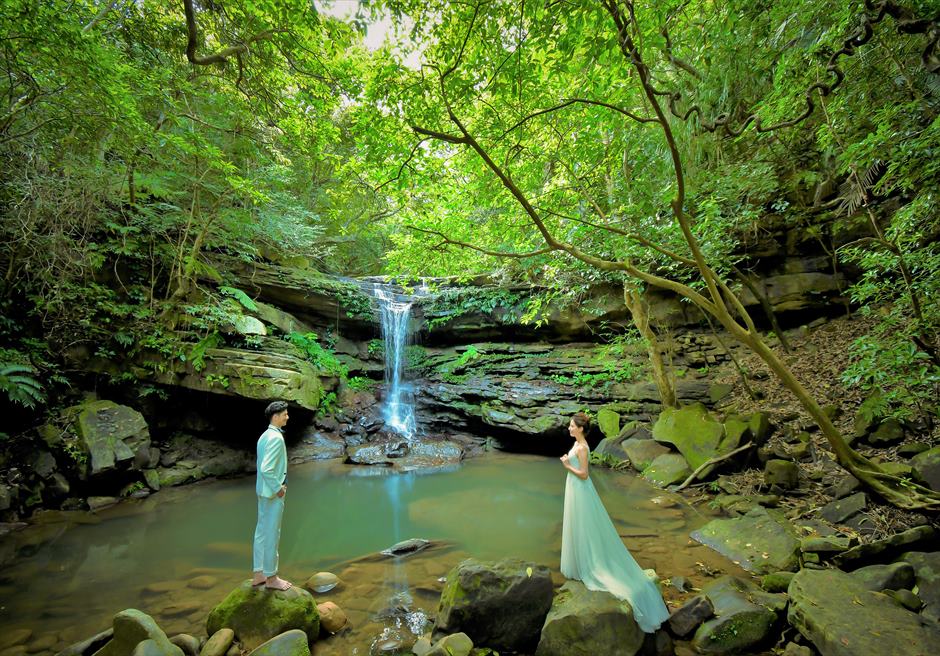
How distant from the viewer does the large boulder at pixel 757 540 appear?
13.2 ft

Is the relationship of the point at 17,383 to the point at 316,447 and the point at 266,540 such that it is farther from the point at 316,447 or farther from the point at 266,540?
the point at 266,540

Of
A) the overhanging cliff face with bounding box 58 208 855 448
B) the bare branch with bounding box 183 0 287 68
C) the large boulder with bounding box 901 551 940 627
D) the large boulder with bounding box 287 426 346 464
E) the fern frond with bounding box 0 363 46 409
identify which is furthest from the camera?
Answer: the large boulder with bounding box 287 426 346 464

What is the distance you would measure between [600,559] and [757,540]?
2.46 meters

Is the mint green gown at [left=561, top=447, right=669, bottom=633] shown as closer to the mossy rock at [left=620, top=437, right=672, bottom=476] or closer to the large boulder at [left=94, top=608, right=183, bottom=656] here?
the large boulder at [left=94, top=608, right=183, bottom=656]

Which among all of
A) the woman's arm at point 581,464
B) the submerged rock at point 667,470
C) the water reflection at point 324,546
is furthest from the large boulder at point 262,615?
the submerged rock at point 667,470

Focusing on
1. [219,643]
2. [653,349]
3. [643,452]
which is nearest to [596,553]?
[219,643]

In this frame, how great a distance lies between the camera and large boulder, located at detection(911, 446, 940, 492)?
419 cm

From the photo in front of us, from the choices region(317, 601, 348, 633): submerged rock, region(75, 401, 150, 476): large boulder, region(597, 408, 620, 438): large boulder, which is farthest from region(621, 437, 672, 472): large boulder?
region(75, 401, 150, 476): large boulder

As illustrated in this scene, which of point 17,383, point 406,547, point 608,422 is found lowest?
point 406,547

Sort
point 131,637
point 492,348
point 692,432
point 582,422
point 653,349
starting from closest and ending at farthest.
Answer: point 131,637 → point 582,422 → point 692,432 → point 653,349 → point 492,348

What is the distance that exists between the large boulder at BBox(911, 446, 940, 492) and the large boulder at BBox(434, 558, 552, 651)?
4478 millimetres

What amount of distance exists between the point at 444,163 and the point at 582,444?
3931mm

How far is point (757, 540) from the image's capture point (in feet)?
14.5

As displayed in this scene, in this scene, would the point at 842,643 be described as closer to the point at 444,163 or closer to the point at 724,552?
the point at 724,552
